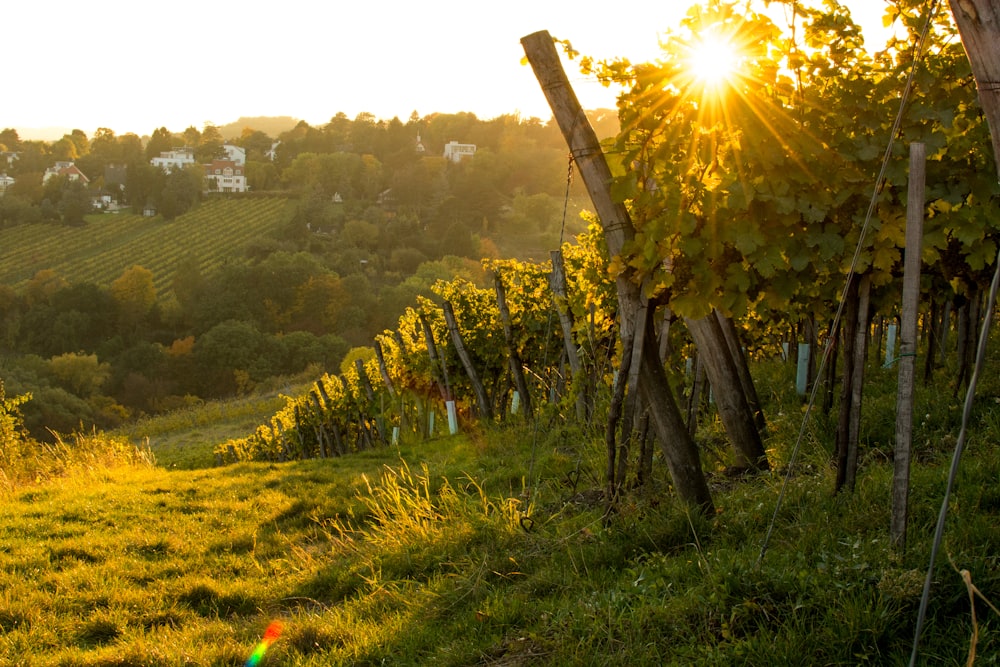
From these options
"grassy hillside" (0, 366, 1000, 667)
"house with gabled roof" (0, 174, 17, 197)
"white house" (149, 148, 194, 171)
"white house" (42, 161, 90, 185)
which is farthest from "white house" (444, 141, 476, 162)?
"grassy hillside" (0, 366, 1000, 667)

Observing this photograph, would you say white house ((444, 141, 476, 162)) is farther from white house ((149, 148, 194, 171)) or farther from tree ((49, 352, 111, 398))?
tree ((49, 352, 111, 398))

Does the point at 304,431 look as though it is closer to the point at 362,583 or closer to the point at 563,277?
the point at 563,277

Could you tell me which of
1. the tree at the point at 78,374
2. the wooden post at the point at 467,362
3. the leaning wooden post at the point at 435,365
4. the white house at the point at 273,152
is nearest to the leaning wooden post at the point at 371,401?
the leaning wooden post at the point at 435,365

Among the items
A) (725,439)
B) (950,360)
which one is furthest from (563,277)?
(950,360)

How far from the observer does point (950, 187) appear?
146 inches

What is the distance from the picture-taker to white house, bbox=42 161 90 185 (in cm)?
10653

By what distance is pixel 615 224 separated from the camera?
432 cm

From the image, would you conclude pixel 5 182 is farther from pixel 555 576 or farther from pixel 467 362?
pixel 555 576

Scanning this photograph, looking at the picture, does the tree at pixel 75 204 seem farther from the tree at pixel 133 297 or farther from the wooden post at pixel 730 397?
the wooden post at pixel 730 397

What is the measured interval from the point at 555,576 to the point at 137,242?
308 feet

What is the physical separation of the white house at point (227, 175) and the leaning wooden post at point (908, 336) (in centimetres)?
11377

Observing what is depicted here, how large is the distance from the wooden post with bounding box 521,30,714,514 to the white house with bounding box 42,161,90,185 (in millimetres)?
112476

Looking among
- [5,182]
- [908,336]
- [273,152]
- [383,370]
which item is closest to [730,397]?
[908,336]

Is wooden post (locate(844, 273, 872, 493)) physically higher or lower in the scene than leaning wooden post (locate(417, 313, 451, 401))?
higher
